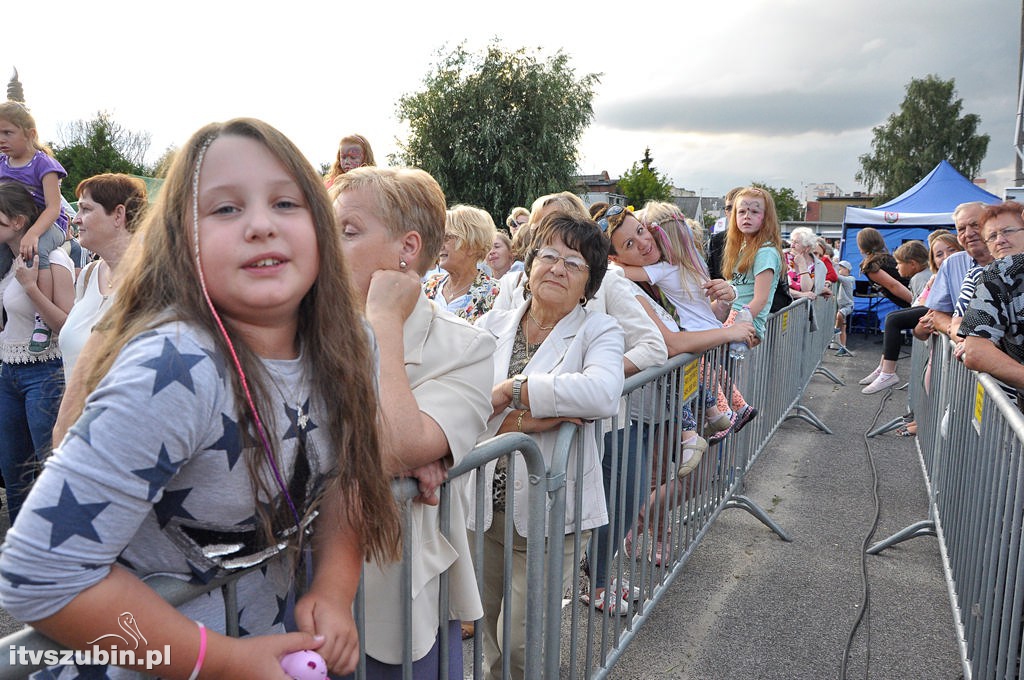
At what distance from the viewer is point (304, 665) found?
3.53 ft

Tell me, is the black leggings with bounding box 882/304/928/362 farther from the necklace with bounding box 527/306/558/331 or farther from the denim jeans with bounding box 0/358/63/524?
the denim jeans with bounding box 0/358/63/524

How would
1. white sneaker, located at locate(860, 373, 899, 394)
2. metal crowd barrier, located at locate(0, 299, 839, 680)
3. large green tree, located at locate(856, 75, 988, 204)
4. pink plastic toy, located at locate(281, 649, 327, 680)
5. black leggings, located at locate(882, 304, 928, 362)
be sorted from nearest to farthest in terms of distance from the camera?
pink plastic toy, located at locate(281, 649, 327, 680) < metal crowd barrier, located at locate(0, 299, 839, 680) < black leggings, located at locate(882, 304, 928, 362) < white sneaker, located at locate(860, 373, 899, 394) < large green tree, located at locate(856, 75, 988, 204)

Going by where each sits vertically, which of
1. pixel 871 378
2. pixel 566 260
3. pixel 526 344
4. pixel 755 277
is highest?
pixel 566 260

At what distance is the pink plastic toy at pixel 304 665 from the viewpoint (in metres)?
1.07

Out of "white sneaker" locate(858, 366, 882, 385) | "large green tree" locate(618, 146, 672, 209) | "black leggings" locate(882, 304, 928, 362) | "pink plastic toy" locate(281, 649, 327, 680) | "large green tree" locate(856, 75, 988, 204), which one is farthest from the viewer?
"large green tree" locate(618, 146, 672, 209)

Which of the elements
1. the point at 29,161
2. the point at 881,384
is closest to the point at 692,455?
the point at 29,161

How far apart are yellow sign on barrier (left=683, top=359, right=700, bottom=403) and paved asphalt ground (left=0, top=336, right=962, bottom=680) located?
118cm

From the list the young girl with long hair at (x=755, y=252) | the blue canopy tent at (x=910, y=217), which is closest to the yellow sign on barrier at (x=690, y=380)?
the young girl with long hair at (x=755, y=252)

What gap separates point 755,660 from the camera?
10.6ft

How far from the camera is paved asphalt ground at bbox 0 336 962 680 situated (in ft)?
10.5

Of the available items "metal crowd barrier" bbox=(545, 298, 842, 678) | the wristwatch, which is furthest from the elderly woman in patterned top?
the wristwatch

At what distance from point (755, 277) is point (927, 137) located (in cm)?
4972

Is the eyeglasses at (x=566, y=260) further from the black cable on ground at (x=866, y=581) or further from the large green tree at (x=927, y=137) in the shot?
the large green tree at (x=927, y=137)

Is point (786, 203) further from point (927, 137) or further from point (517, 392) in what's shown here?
point (517, 392)
